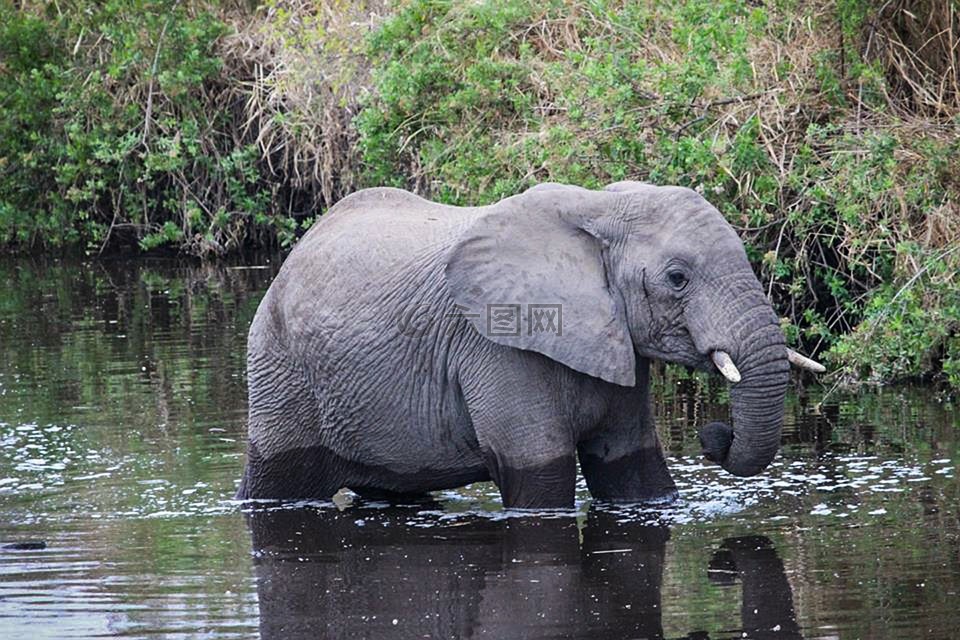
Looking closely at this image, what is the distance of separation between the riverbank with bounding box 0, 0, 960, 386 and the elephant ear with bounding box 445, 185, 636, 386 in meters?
3.18

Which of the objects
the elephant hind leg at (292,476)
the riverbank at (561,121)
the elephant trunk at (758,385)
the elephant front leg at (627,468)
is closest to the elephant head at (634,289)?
the elephant trunk at (758,385)

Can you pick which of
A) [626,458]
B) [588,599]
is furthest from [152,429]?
[588,599]

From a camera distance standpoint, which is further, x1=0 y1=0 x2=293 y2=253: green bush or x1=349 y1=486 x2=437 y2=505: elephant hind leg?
x1=0 y1=0 x2=293 y2=253: green bush

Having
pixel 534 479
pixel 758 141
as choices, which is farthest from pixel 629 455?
pixel 758 141

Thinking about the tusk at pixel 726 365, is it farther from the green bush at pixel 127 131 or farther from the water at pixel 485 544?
the green bush at pixel 127 131

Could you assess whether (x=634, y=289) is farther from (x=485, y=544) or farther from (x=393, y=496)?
(x=393, y=496)

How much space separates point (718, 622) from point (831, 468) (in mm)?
2885

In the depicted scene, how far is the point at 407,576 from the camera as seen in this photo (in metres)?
8.31

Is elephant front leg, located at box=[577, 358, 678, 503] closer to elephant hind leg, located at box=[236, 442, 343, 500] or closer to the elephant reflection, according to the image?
the elephant reflection

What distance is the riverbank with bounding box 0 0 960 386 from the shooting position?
12.3 m

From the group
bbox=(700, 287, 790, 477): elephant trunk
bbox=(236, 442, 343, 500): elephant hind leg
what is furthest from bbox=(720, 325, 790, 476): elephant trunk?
bbox=(236, 442, 343, 500): elephant hind leg

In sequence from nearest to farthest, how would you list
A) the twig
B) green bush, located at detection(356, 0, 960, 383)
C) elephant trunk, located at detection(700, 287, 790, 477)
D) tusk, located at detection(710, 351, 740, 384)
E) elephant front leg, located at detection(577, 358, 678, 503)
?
tusk, located at detection(710, 351, 740, 384), elephant trunk, located at detection(700, 287, 790, 477), elephant front leg, located at detection(577, 358, 678, 503), green bush, located at detection(356, 0, 960, 383), the twig

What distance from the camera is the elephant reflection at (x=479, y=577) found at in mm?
7484

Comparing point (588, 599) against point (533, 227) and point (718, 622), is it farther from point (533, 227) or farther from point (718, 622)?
point (533, 227)
